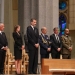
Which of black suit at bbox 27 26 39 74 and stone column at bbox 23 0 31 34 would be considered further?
stone column at bbox 23 0 31 34

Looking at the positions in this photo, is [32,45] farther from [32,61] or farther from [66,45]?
[66,45]

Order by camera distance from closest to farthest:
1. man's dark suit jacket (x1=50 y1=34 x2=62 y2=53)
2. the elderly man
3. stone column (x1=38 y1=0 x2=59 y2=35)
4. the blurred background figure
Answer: the blurred background figure < man's dark suit jacket (x1=50 y1=34 x2=62 y2=53) < the elderly man < stone column (x1=38 y1=0 x2=59 y2=35)

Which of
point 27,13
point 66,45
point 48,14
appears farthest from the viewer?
point 27,13

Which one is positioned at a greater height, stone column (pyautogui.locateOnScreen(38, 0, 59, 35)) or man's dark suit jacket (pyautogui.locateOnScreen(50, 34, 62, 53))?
stone column (pyautogui.locateOnScreen(38, 0, 59, 35))

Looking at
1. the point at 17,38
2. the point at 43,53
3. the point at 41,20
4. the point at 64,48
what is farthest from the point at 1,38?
the point at 41,20

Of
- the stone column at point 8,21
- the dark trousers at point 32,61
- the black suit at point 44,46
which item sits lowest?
the dark trousers at point 32,61

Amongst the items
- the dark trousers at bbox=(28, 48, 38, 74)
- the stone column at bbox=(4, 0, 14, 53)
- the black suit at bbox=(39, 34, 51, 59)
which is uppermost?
the stone column at bbox=(4, 0, 14, 53)

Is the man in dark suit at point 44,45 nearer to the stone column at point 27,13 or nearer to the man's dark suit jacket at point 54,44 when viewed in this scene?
the man's dark suit jacket at point 54,44

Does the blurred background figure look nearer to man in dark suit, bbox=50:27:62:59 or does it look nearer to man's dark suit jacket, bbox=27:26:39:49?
man's dark suit jacket, bbox=27:26:39:49

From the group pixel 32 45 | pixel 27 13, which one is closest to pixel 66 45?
pixel 32 45

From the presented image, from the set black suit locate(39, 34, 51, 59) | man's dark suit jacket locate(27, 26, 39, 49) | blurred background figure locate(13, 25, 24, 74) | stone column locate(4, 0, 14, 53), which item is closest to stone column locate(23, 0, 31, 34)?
stone column locate(4, 0, 14, 53)

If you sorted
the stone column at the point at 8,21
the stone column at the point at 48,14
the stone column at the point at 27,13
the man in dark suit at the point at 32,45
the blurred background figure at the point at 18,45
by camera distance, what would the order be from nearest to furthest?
1. the man in dark suit at the point at 32,45
2. the blurred background figure at the point at 18,45
3. the stone column at the point at 48,14
4. the stone column at the point at 27,13
5. the stone column at the point at 8,21

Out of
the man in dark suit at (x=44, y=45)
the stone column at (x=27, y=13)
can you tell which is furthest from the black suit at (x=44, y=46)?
the stone column at (x=27, y=13)

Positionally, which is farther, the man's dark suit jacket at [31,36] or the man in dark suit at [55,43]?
the man in dark suit at [55,43]
